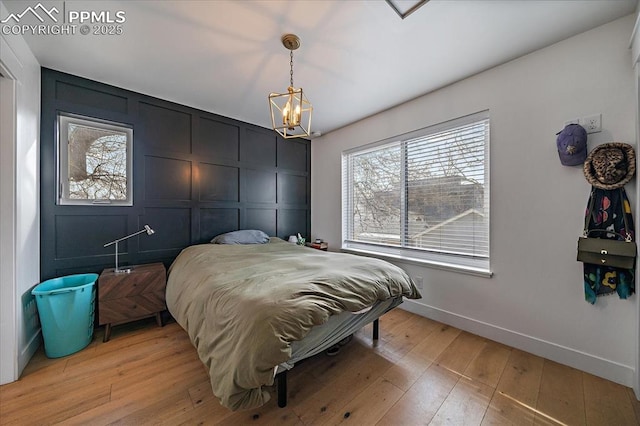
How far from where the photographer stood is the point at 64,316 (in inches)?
76.1

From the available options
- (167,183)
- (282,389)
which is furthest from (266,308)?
(167,183)

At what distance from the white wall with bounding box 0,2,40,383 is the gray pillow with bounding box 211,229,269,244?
61.8 inches

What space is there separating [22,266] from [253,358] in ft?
6.91

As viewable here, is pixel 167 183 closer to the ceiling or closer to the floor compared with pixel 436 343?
closer to the ceiling

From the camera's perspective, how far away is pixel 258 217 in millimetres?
3693

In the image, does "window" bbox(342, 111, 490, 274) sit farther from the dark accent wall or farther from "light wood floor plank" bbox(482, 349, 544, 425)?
the dark accent wall

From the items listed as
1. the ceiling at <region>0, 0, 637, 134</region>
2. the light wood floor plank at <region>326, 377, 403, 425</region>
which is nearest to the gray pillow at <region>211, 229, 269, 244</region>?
the ceiling at <region>0, 0, 637, 134</region>

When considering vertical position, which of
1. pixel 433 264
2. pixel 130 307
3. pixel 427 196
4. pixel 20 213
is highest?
pixel 427 196

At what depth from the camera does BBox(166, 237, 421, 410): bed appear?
117 cm

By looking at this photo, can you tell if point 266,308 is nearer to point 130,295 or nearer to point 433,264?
point 130,295

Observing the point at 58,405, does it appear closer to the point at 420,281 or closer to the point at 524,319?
the point at 420,281

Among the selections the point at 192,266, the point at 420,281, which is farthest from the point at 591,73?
the point at 192,266

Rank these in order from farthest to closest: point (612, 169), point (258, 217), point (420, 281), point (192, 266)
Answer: point (258, 217) < point (420, 281) < point (192, 266) < point (612, 169)

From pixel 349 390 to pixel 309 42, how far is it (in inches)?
103
